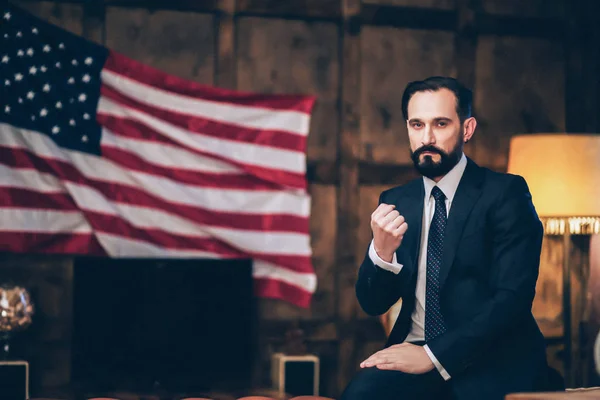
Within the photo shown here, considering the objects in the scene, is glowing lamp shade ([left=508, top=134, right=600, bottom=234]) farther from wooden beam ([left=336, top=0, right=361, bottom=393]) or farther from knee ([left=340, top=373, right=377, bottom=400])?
knee ([left=340, top=373, right=377, bottom=400])

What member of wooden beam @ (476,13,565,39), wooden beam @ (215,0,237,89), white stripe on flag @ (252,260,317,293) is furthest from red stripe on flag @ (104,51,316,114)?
wooden beam @ (476,13,565,39)

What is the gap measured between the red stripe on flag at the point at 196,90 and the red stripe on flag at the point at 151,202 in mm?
657

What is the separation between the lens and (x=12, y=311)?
177 inches

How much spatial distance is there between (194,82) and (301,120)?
2.33 feet

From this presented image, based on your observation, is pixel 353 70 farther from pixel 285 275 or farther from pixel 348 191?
pixel 285 275

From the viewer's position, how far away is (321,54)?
539 centimetres

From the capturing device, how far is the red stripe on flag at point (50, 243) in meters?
4.73

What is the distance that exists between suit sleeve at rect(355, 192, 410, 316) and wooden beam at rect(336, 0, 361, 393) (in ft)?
10.8

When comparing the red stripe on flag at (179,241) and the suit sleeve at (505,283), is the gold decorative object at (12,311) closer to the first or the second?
the red stripe on flag at (179,241)

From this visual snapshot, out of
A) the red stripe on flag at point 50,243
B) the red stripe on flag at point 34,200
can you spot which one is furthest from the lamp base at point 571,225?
the red stripe on flag at point 34,200

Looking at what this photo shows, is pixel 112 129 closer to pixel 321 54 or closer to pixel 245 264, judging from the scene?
pixel 245 264

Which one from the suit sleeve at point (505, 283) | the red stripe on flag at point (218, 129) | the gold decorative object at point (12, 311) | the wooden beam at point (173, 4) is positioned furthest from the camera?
the wooden beam at point (173, 4)

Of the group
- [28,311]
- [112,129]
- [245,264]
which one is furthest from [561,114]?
[28,311]

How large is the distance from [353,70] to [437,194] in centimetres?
343
